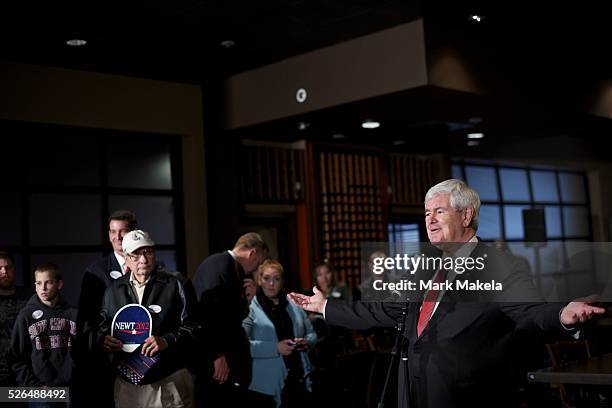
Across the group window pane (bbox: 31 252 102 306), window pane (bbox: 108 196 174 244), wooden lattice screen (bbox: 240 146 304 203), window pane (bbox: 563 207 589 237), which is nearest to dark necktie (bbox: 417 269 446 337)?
window pane (bbox: 31 252 102 306)

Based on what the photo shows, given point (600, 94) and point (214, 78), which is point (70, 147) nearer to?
point (214, 78)

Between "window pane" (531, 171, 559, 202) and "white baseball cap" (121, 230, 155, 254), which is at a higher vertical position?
"window pane" (531, 171, 559, 202)

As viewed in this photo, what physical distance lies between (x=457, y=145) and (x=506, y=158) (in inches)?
74.5

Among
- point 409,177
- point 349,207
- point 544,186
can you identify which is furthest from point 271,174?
point 544,186

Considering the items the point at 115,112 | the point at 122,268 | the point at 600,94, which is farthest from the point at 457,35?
the point at 122,268

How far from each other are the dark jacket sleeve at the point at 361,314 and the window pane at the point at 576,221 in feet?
33.8

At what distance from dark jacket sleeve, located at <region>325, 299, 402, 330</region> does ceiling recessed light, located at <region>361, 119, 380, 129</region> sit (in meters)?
4.48

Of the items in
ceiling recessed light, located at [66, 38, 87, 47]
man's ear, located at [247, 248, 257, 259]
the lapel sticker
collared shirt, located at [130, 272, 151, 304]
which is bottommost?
collared shirt, located at [130, 272, 151, 304]

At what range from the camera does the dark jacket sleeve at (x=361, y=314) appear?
2.82 metres

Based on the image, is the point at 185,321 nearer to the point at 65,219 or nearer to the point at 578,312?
the point at 578,312

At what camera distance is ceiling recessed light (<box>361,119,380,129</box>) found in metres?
7.28

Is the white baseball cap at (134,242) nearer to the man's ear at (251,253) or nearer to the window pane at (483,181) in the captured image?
the man's ear at (251,253)

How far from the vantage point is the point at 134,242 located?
12.4 feet

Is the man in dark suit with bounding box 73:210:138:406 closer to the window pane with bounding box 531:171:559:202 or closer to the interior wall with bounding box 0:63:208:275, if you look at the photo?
the interior wall with bounding box 0:63:208:275
